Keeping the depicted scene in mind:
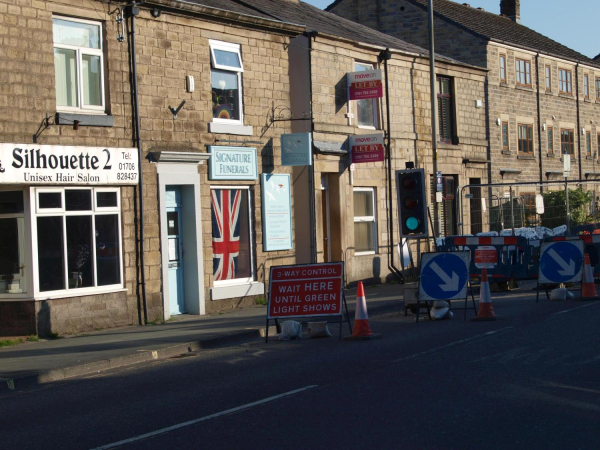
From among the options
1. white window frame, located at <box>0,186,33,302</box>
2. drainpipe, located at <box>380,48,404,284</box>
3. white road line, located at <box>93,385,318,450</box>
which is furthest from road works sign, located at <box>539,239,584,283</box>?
white window frame, located at <box>0,186,33,302</box>

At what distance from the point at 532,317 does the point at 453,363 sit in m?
4.74

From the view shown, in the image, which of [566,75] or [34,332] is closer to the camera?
[34,332]

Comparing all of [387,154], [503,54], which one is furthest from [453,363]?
[503,54]

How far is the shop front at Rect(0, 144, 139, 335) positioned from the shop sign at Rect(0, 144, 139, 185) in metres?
0.02

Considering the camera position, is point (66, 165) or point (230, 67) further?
point (230, 67)

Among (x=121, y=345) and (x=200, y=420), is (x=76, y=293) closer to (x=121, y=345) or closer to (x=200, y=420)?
(x=121, y=345)

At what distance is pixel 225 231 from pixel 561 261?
7177 mm

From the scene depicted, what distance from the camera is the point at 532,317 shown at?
46.1ft

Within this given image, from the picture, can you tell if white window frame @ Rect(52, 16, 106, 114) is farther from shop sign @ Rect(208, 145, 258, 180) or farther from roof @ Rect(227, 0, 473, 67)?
roof @ Rect(227, 0, 473, 67)

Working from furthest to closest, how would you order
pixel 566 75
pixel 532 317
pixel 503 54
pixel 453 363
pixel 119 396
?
pixel 566 75
pixel 503 54
pixel 532 317
pixel 453 363
pixel 119 396

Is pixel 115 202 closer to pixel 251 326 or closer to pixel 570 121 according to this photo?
pixel 251 326

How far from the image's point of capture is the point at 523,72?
34.6m

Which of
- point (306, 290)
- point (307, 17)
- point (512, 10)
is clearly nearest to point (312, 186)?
point (307, 17)

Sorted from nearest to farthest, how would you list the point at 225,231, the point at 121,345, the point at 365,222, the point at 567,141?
the point at 121,345 < the point at 225,231 < the point at 365,222 < the point at 567,141
